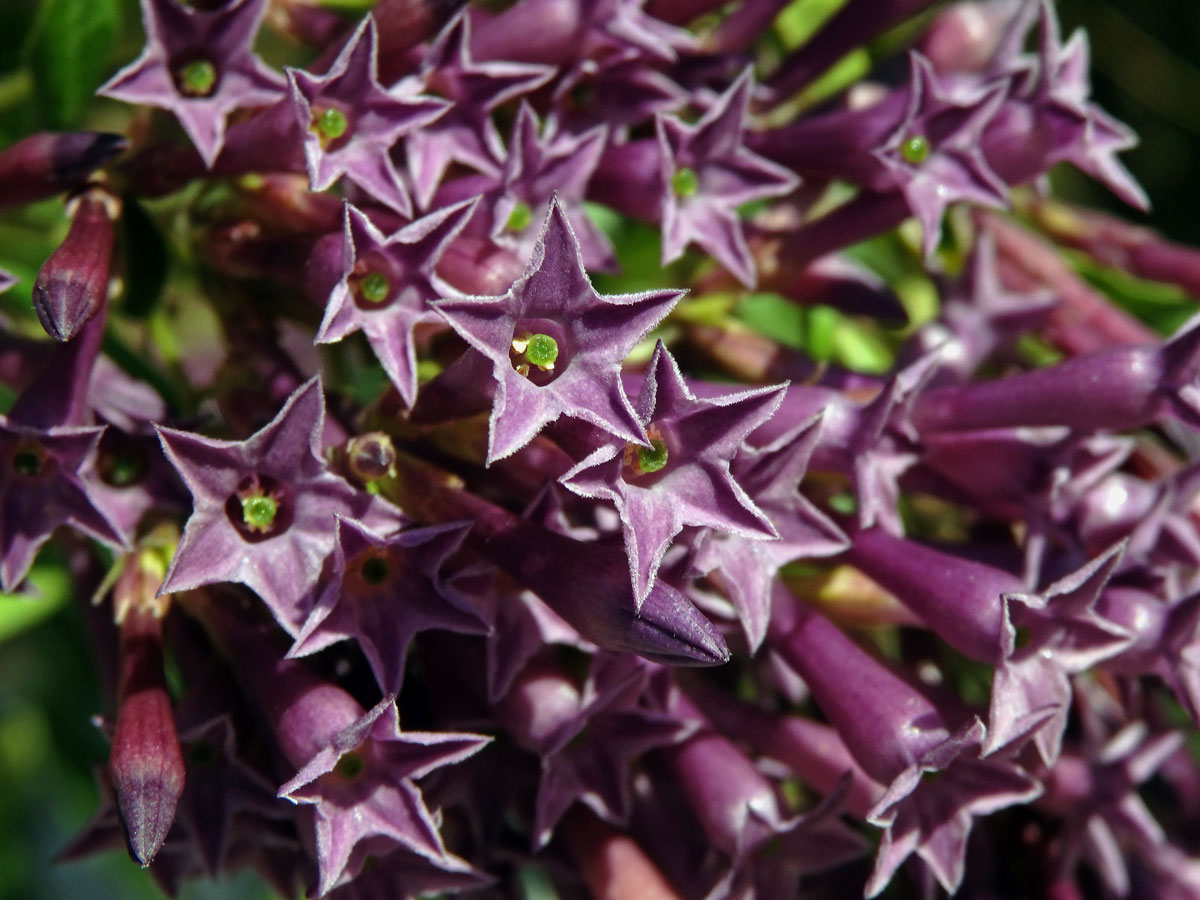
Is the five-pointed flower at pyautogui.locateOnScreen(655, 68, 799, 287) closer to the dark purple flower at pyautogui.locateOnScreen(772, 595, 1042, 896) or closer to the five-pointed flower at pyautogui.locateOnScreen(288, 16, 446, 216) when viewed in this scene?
the five-pointed flower at pyautogui.locateOnScreen(288, 16, 446, 216)

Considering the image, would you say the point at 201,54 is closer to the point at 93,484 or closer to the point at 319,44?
the point at 319,44

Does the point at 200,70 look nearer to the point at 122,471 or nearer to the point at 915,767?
the point at 122,471

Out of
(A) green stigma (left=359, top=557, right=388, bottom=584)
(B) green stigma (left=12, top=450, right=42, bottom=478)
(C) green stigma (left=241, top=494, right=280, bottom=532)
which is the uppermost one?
(C) green stigma (left=241, top=494, right=280, bottom=532)

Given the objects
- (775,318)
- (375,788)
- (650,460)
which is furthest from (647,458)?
(775,318)

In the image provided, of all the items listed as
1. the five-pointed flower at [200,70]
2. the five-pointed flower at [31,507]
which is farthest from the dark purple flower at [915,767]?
the five-pointed flower at [200,70]

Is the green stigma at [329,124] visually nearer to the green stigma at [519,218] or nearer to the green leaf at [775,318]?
the green stigma at [519,218]

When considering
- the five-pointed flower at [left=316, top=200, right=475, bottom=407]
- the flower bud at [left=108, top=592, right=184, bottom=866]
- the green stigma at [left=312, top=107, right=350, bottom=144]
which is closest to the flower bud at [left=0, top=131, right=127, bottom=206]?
the green stigma at [left=312, top=107, right=350, bottom=144]

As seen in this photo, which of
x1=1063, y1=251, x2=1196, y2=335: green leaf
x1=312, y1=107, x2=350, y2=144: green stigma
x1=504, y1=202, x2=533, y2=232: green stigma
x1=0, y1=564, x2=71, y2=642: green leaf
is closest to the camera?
x1=312, y1=107, x2=350, y2=144: green stigma
